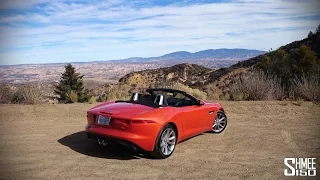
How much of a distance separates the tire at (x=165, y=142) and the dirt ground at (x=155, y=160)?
0.45 feet

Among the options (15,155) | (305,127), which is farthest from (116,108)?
(305,127)

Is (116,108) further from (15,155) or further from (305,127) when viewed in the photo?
(305,127)

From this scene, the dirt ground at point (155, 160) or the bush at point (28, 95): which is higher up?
the bush at point (28, 95)

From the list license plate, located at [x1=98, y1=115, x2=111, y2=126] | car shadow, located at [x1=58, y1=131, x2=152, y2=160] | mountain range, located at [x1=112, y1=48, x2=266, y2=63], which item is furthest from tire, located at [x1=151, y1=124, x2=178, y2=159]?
mountain range, located at [x1=112, y1=48, x2=266, y2=63]

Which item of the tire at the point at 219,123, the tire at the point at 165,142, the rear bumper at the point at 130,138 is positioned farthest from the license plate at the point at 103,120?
the tire at the point at 219,123

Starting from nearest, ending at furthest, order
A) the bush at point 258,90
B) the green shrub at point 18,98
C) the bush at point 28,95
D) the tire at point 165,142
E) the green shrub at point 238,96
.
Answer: the tire at point 165,142 < the bush at point 28,95 < the green shrub at point 18,98 < the green shrub at point 238,96 < the bush at point 258,90

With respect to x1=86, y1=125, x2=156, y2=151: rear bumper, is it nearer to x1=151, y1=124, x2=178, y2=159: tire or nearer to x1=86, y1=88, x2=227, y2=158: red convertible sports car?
x1=86, y1=88, x2=227, y2=158: red convertible sports car

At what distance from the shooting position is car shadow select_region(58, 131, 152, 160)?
20.8 feet

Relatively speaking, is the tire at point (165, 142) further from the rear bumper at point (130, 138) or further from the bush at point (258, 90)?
the bush at point (258, 90)

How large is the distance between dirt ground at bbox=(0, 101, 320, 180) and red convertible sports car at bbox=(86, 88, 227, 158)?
333 millimetres

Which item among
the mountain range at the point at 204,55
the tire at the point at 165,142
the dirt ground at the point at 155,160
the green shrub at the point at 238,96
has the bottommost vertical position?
the dirt ground at the point at 155,160

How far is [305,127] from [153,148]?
520 cm

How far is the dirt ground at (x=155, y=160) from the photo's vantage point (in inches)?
212

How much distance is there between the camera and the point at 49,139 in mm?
7641
